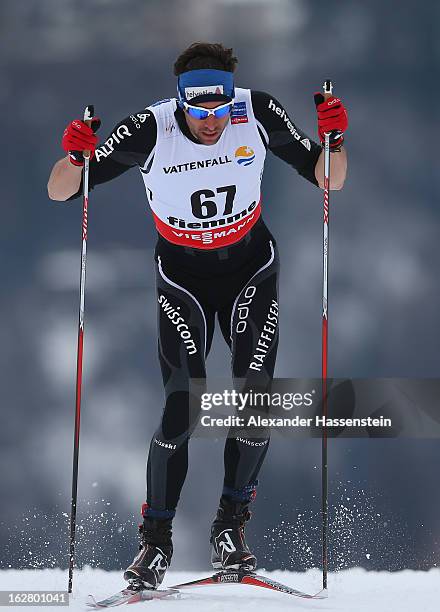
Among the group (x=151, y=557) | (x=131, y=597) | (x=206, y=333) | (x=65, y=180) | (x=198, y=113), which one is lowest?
(x=131, y=597)

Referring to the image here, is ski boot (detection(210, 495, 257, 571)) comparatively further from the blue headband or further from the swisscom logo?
the blue headband

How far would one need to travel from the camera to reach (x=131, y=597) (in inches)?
109

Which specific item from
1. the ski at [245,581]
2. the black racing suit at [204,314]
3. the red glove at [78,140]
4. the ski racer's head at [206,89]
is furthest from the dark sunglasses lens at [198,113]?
the ski at [245,581]

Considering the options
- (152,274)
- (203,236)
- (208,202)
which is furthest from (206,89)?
A: (152,274)

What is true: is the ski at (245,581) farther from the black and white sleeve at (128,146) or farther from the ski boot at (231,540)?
the black and white sleeve at (128,146)

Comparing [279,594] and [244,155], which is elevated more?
[244,155]

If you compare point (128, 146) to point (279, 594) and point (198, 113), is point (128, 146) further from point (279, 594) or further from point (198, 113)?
point (279, 594)

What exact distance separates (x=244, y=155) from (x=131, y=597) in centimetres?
150

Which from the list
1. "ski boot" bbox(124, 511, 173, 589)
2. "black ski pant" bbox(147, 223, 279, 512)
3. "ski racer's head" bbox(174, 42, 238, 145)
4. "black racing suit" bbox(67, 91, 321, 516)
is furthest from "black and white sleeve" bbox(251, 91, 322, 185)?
"ski boot" bbox(124, 511, 173, 589)

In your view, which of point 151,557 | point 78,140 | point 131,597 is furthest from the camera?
point 78,140

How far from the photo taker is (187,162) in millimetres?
3039

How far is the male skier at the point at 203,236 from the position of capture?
118 inches

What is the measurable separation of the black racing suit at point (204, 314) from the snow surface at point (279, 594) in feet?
1.15

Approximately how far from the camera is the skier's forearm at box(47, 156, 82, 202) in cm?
311
